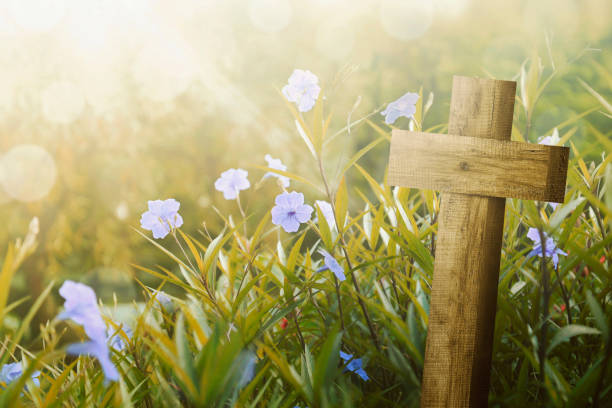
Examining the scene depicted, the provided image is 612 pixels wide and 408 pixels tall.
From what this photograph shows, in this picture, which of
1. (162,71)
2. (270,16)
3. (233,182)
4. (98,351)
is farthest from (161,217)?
(270,16)

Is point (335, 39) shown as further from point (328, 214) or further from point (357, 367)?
point (357, 367)

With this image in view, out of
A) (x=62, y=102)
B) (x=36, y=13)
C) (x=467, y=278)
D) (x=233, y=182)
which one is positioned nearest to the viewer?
(x=467, y=278)

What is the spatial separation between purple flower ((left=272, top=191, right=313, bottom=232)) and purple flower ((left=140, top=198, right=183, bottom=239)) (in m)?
0.21

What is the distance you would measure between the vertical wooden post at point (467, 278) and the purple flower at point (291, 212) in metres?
0.31

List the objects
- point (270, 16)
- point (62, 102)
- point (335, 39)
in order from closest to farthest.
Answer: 1. point (62, 102)
2. point (335, 39)
3. point (270, 16)

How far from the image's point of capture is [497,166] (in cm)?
85

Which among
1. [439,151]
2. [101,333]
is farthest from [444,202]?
[101,333]

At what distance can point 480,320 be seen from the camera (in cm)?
84

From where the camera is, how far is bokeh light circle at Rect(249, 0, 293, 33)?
6.52 m

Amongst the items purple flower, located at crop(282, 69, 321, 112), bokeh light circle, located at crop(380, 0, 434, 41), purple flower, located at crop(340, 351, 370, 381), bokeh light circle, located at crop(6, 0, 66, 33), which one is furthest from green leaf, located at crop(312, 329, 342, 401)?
bokeh light circle, located at crop(380, 0, 434, 41)

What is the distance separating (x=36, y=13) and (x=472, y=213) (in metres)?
5.36

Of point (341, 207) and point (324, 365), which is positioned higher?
point (341, 207)

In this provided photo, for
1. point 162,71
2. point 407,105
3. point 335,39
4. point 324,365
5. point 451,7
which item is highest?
point 451,7

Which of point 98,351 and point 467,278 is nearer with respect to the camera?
point 98,351
